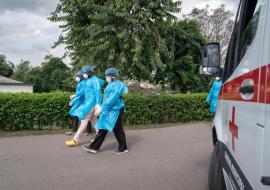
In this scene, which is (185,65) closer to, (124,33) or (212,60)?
(124,33)

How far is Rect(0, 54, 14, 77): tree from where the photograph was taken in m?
70.6

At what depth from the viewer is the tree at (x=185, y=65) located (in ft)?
72.5

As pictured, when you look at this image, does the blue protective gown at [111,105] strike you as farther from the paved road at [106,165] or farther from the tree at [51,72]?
the tree at [51,72]

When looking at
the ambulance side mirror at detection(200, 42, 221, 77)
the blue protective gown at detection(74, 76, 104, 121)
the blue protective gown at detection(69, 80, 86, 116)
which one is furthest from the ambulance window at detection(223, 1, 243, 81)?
the blue protective gown at detection(69, 80, 86, 116)

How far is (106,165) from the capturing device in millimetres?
5805

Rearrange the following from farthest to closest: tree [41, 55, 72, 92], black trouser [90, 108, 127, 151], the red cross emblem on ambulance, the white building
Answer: the white building → tree [41, 55, 72, 92] → black trouser [90, 108, 127, 151] → the red cross emblem on ambulance

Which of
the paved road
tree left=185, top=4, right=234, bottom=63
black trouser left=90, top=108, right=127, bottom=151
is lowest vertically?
the paved road

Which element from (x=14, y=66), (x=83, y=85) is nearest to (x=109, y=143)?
(x=83, y=85)

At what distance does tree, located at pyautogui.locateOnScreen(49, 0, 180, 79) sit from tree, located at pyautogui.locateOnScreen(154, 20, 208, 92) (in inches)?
343

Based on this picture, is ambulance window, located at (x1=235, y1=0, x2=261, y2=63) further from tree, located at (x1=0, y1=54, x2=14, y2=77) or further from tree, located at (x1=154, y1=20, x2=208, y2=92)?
tree, located at (x1=0, y1=54, x2=14, y2=77)

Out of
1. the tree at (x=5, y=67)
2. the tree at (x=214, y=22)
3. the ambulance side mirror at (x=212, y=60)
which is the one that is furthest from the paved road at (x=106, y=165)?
the tree at (x=5, y=67)

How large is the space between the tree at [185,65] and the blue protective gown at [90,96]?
14592 millimetres

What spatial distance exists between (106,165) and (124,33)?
7.00m

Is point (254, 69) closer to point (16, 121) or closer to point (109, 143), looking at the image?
point (109, 143)
